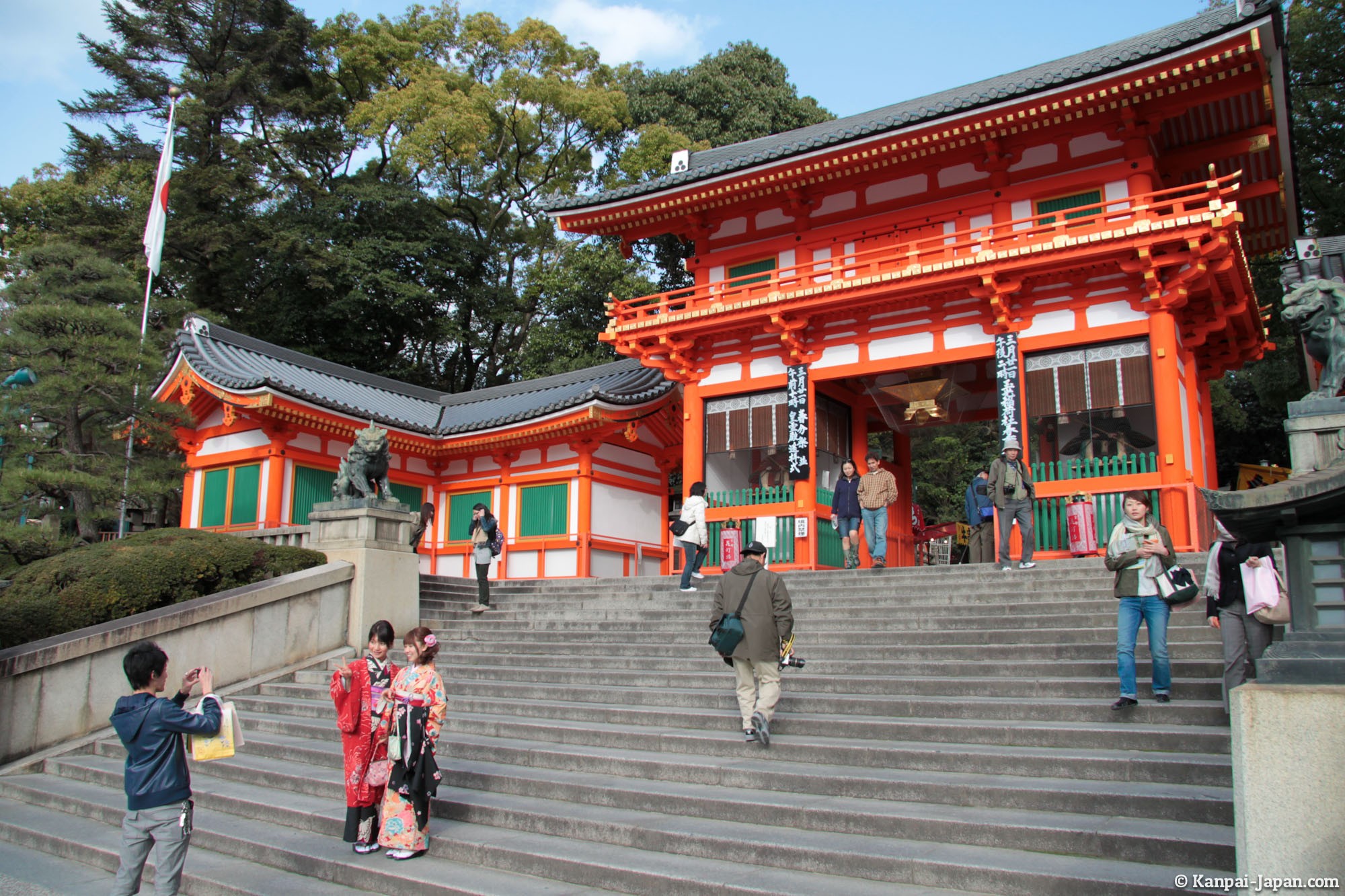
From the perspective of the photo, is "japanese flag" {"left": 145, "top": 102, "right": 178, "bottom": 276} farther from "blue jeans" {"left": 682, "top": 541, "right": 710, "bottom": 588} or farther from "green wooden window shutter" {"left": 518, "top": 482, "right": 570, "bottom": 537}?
"blue jeans" {"left": 682, "top": 541, "right": 710, "bottom": 588}

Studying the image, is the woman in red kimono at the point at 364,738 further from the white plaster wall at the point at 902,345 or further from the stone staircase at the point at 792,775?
the white plaster wall at the point at 902,345

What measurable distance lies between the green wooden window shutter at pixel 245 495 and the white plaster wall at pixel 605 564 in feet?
19.4

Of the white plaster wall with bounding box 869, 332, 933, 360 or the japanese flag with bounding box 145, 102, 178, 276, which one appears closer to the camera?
the white plaster wall with bounding box 869, 332, 933, 360

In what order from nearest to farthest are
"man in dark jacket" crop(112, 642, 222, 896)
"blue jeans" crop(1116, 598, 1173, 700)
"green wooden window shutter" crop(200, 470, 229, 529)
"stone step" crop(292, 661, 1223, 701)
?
"man in dark jacket" crop(112, 642, 222, 896)
"blue jeans" crop(1116, 598, 1173, 700)
"stone step" crop(292, 661, 1223, 701)
"green wooden window shutter" crop(200, 470, 229, 529)

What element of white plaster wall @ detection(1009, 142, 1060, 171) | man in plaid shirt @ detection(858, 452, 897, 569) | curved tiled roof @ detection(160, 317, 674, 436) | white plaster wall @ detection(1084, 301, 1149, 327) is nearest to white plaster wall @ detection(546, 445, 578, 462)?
curved tiled roof @ detection(160, 317, 674, 436)

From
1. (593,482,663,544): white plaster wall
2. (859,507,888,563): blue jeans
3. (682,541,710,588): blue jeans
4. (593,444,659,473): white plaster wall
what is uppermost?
(593,444,659,473): white plaster wall

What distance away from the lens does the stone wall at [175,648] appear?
8.49m

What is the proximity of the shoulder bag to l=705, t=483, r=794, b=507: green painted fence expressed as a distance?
27.6 ft

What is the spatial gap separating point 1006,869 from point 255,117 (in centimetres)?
3326

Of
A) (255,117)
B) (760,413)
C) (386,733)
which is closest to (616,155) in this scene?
(255,117)

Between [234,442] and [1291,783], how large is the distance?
61.5 feet

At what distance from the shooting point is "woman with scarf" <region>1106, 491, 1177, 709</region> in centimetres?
640

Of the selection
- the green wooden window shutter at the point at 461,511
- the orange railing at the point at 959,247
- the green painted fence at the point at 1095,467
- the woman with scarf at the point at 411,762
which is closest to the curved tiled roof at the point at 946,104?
the orange railing at the point at 959,247

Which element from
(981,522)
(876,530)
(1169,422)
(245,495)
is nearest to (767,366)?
(876,530)
